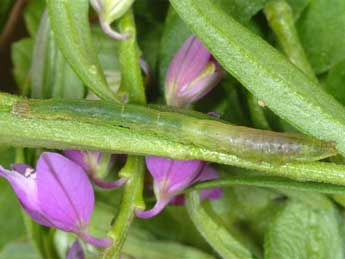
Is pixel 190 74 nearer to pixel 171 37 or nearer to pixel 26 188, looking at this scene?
pixel 171 37

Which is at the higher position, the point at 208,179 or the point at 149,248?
the point at 208,179

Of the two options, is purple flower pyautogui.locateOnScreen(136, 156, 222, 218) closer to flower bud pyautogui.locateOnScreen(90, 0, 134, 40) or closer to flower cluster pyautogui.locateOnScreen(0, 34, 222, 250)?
flower cluster pyautogui.locateOnScreen(0, 34, 222, 250)

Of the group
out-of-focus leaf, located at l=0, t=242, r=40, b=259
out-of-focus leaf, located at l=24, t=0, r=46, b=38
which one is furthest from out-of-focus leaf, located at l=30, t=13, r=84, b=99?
out-of-focus leaf, located at l=0, t=242, r=40, b=259

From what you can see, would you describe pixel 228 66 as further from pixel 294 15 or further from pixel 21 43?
pixel 21 43

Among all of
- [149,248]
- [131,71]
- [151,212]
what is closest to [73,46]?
[131,71]

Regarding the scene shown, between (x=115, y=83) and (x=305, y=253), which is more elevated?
(x=115, y=83)

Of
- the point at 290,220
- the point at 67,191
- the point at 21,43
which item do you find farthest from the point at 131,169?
the point at 21,43
